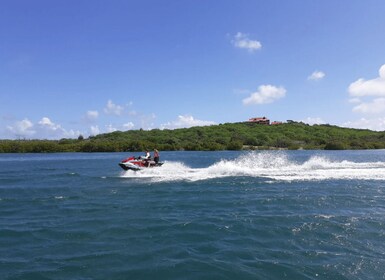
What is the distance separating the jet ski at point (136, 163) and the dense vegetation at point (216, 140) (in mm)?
68051

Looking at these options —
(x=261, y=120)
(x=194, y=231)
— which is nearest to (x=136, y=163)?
(x=194, y=231)

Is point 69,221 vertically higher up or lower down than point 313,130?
lower down

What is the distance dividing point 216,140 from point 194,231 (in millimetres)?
107146

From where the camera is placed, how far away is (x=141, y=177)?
32.0 meters

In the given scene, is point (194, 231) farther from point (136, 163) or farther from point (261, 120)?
point (261, 120)

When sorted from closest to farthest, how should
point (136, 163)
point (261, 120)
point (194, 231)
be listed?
point (194, 231) < point (136, 163) < point (261, 120)

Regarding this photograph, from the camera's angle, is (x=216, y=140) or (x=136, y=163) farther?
(x=216, y=140)

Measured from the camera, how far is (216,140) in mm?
121000

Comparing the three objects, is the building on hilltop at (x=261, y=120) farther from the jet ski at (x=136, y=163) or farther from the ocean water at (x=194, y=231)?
the ocean water at (x=194, y=231)

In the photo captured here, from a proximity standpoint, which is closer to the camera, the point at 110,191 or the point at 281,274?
the point at 281,274

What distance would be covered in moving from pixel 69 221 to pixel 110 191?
833 centimetres

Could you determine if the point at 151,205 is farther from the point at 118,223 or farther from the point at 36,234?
the point at 36,234

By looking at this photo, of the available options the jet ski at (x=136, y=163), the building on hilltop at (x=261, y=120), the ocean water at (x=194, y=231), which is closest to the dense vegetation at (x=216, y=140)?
the building on hilltop at (x=261, y=120)

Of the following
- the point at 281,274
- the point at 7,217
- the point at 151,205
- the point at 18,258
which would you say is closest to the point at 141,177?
the point at 151,205
